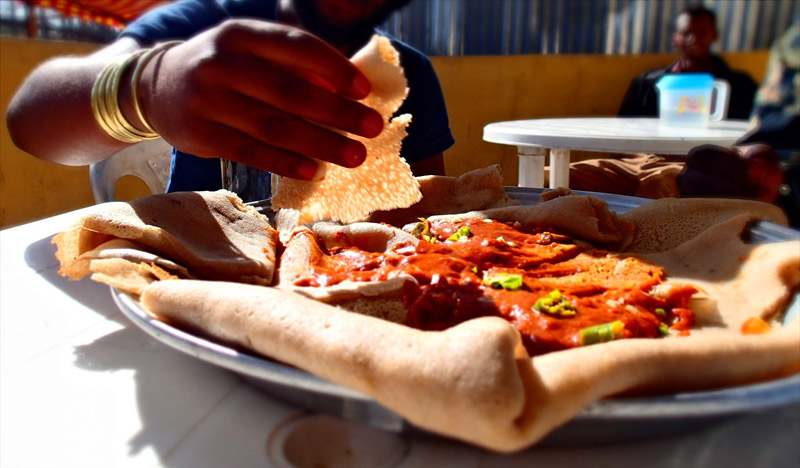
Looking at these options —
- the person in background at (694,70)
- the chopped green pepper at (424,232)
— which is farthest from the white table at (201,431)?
the person in background at (694,70)

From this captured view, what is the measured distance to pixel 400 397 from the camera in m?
0.57

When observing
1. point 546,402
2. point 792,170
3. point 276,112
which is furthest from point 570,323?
point 792,170

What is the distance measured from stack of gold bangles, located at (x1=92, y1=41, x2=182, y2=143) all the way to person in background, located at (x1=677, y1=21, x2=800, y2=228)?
1.39m

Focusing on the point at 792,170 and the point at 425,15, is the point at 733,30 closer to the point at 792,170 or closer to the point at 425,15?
the point at 425,15

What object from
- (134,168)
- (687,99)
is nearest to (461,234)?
(134,168)

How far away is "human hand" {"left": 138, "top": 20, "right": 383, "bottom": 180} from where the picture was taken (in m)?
0.94

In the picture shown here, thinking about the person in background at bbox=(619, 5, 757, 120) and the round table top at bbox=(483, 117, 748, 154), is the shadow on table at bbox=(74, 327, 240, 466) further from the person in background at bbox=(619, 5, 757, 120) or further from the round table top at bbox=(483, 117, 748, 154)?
the person in background at bbox=(619, 5, 757, 120)

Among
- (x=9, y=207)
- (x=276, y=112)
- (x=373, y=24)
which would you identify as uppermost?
(x=373, y=24)

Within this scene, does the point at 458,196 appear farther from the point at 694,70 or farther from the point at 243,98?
the point at 694,70

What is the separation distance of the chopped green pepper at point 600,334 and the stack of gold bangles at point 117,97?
36.9 inches

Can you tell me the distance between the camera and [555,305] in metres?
0.94

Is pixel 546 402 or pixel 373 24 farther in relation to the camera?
pixel 373 24

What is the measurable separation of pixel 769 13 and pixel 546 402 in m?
6.54

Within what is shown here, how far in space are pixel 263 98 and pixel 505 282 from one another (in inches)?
21.6
